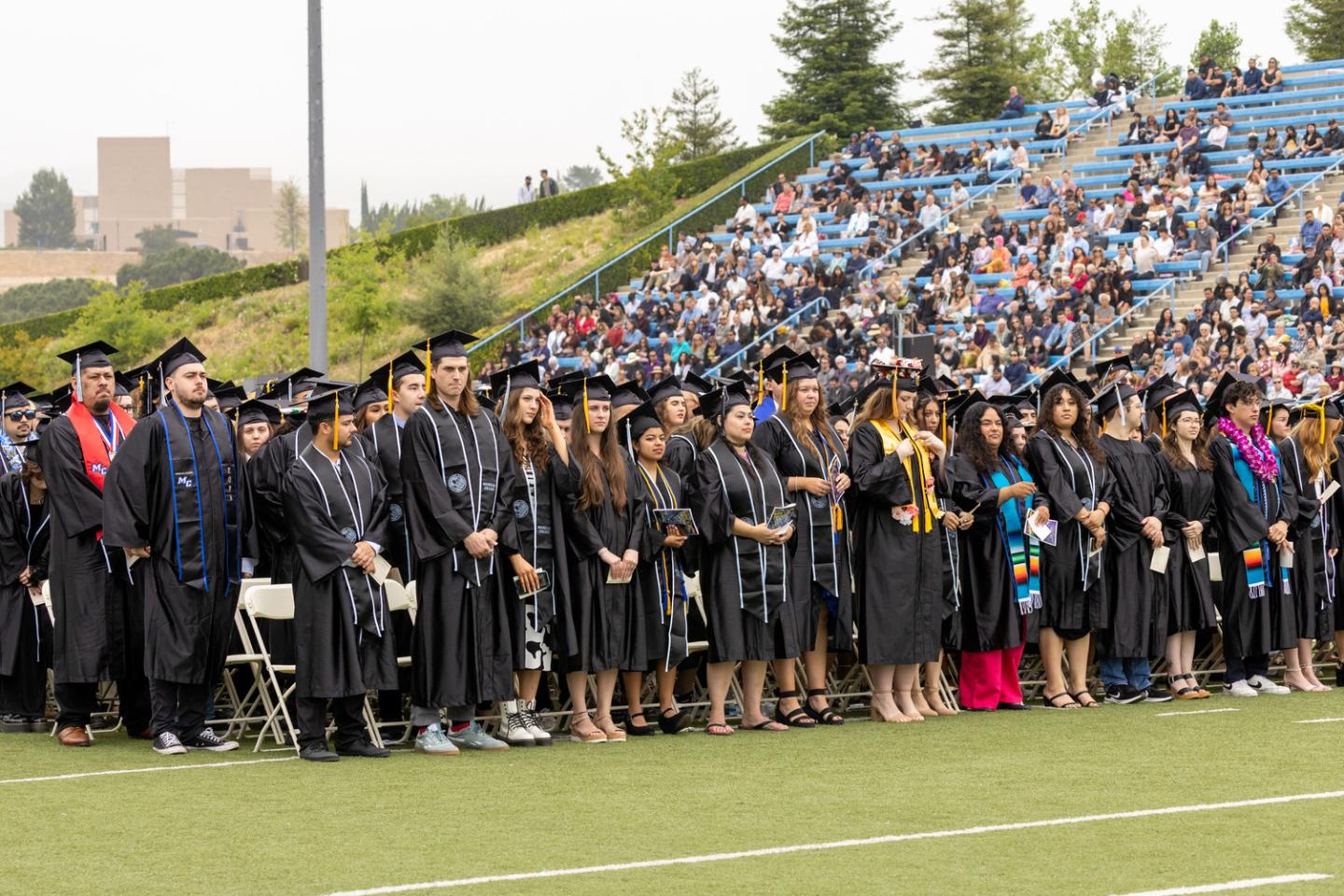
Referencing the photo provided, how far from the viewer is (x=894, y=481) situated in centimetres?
1077

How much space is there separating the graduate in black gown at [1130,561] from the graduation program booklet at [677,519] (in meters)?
3.18

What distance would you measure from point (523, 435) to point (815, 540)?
1925mm

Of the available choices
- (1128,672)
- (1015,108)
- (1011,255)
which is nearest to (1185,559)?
(1128,672)

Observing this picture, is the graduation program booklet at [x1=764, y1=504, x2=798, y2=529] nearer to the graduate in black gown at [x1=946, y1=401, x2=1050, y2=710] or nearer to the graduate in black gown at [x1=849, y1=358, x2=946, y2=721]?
the graduate in black gown at [x1=849, y1=358, x2=946, y2=721]

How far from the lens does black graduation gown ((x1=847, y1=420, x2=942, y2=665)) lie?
10758mm

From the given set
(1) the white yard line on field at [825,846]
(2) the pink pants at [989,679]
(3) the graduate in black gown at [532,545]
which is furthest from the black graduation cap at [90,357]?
(2) the pink pants at [989,679]

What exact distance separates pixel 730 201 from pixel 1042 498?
28.3 m

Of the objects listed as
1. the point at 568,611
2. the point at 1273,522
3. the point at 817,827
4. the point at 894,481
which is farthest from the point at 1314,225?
the point at 817,827

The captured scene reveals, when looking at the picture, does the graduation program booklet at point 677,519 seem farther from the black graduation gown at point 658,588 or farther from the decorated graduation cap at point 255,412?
the decorated graduation cap at point 255,412

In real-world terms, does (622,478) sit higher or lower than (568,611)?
higher

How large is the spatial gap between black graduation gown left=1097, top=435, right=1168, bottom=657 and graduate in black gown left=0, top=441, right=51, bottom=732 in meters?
6.55

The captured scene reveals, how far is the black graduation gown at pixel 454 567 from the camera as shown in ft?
31.2

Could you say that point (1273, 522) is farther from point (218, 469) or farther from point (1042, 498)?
point (218, 469)

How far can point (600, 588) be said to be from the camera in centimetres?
1020
